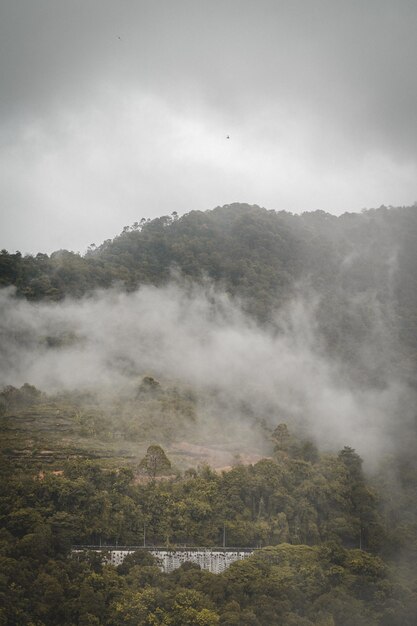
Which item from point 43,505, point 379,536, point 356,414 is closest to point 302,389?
point 356,414

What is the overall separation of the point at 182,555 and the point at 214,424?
15.4 m

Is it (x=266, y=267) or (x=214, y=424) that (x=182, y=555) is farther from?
(x=266, y=267)

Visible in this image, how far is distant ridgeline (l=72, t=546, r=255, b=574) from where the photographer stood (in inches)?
1154

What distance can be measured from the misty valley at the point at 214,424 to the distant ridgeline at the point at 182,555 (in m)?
0.15

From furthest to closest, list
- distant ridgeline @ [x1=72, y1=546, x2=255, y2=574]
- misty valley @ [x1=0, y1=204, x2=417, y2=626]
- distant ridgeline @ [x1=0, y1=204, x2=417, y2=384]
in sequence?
1. distant ridgeline @ [x1=0, y1=204, x2=417, y2=384]
2. distant ridgeline @ [x1=72, y1=546, x2=255, y2=574]
3. misty valley @ [x1=0, y1=204, x2=417, y2=626]

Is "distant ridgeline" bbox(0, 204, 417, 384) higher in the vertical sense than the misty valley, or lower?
higher

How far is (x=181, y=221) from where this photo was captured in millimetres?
72188

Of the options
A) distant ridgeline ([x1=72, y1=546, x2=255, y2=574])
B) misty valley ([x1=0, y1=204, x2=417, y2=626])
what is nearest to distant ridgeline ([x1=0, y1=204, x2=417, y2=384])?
misty valley ([x1=0, y1=204, x2=417, y2=626])

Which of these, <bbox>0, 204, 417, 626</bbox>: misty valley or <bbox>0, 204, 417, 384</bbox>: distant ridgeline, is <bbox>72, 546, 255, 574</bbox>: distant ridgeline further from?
<bbox>0, 204, 417, 384</bbox>: distant ridgeline

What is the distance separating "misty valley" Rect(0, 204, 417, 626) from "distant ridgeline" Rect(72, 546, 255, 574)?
147mm

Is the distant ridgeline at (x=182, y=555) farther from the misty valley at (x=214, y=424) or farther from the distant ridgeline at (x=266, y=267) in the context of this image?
the distant ridgeline at (x=266, y=267)

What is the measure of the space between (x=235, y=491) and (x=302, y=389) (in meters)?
20.4

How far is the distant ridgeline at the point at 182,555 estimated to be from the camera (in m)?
29.3

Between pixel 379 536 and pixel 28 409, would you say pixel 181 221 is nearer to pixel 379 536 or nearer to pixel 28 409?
pixel 28 409
